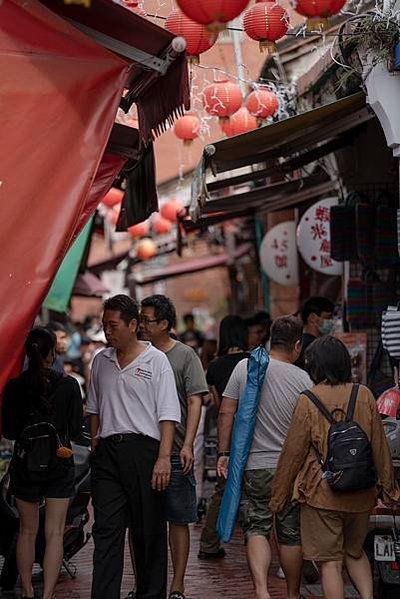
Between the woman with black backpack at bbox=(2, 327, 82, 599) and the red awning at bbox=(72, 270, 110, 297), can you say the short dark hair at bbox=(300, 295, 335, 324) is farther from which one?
the red awning at bbox=(72, 270, 110, 297)

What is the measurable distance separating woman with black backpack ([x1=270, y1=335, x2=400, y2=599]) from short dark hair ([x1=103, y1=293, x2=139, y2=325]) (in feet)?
4.18

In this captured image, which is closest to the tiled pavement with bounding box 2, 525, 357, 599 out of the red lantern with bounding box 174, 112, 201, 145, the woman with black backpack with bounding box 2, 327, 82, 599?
the woman with black backpack with bounding box 2, 327, 82, 599

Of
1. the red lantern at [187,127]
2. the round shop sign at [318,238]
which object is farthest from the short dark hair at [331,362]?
the round shop sign at [318,238]

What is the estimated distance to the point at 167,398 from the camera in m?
8.02

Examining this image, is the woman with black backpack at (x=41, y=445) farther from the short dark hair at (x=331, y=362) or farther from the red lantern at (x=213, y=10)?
the red lantern at (x=213, y=10)

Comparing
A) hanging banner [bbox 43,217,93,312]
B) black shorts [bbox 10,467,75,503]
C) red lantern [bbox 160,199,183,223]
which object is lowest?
black shorts [bbox 10,467,75,503]

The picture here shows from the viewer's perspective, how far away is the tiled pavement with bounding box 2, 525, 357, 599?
9.31m

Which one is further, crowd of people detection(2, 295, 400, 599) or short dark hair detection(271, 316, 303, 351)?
A: short dark hair detection(271, 316, 303, 351)

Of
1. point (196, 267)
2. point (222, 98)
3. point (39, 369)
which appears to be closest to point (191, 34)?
point (222, 98)

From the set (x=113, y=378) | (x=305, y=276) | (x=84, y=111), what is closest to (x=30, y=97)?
(x=84, y=111)

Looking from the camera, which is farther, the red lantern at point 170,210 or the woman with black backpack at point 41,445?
the red lantern at point 170,210

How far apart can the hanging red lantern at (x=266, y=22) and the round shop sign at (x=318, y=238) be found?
466cm

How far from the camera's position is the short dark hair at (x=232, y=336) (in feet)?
36.1

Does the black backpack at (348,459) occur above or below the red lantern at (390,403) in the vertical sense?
below
